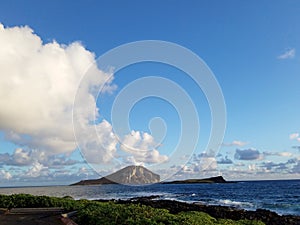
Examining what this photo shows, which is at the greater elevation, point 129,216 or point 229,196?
point 229,196

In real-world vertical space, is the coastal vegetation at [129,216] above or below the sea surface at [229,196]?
below

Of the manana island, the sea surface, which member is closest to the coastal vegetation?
the manana island

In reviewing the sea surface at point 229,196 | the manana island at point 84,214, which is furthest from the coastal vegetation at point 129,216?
the sea surface at point 229,196

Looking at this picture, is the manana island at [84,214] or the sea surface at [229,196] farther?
the sea surface at [229,196]

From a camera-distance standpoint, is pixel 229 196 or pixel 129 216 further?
pixel 229 196

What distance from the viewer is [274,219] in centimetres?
2509

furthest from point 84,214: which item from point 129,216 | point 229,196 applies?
point 229,196

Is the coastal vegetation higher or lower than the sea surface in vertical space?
lower

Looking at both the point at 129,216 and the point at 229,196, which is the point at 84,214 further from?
the point at 229,196

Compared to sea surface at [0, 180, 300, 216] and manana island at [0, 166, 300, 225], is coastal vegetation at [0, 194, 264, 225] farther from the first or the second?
sea surface at [0, 180, 300, 216]

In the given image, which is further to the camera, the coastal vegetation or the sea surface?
the sea surface

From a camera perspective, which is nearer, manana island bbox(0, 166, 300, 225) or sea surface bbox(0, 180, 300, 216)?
manana island bbox(0, 166, 300, 225)

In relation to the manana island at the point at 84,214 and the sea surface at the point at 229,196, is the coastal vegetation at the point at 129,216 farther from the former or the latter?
the sea surface at the point at 229,196

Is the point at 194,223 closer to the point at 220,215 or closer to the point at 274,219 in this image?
the point at 220,215
